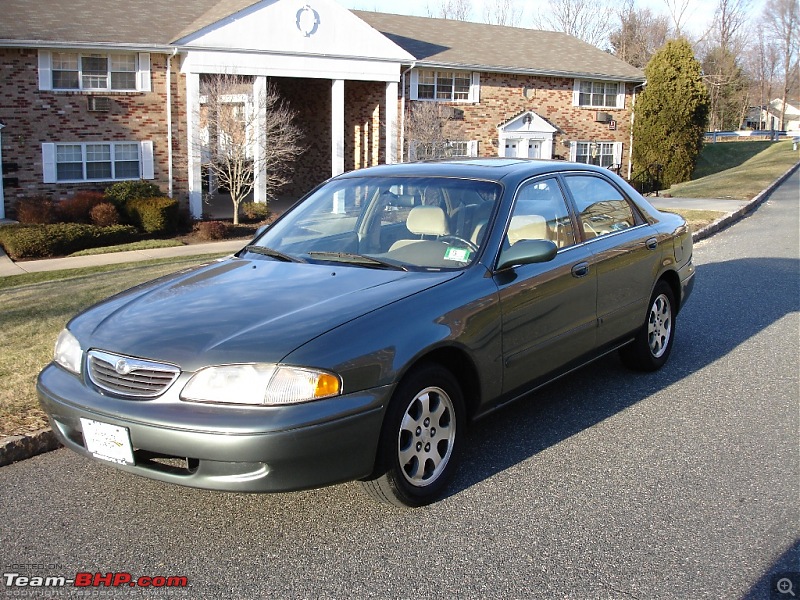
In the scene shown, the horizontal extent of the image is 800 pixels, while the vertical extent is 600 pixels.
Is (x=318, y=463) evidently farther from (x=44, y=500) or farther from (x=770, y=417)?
(x=770, y=417)

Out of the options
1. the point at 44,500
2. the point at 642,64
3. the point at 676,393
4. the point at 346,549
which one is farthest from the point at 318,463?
the point at 642,64

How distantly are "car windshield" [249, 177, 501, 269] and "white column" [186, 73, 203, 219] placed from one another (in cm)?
1853

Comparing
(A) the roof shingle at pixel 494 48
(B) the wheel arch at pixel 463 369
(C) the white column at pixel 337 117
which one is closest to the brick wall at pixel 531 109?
(A) the roof shingle at pixel 494 48

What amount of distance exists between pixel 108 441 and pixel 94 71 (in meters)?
21.3

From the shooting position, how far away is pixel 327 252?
484 cm

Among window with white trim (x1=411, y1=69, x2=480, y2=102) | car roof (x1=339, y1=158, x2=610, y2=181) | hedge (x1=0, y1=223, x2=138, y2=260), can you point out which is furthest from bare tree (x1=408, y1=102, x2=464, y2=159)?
car roof (x1=339, y1=158, x2=610, y2=181)

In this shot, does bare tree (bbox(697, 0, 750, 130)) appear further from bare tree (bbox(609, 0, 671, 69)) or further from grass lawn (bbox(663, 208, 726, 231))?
grass lawn (bbox(663, 208, 726, 231))

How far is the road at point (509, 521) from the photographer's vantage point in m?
3.37

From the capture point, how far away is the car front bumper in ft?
11.1

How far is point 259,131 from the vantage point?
23.0 m

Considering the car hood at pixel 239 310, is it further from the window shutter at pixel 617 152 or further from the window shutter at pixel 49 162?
the window shutter at pixel 617 152

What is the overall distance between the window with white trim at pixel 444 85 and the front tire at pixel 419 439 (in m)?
25.3

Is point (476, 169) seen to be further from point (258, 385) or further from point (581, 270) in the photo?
point (258, 385)

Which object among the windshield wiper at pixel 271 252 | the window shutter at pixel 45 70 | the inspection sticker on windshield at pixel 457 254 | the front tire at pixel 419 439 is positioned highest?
the window shutter at pixel 45 70
